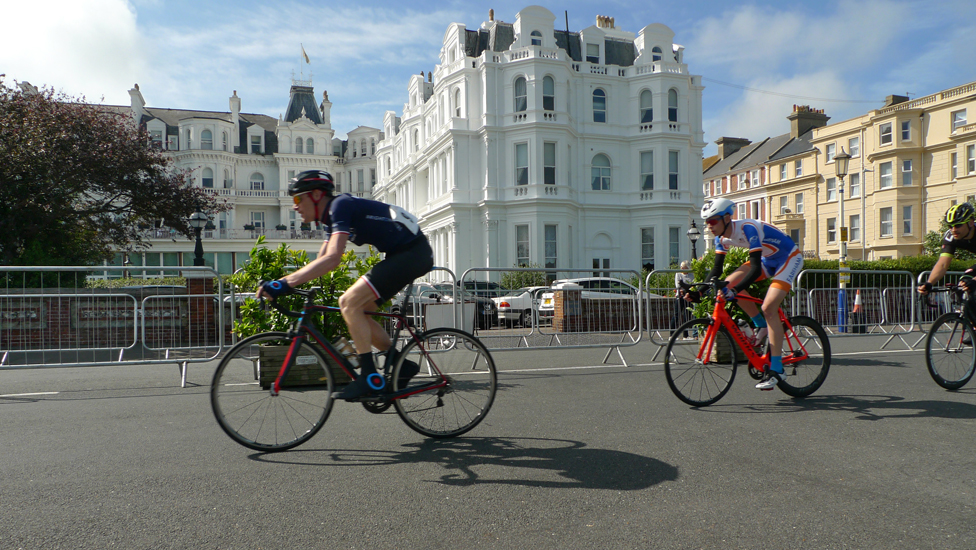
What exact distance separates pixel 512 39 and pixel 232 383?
3766 cm

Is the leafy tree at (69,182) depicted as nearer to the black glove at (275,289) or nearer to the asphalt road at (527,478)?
the asphalt road at (527,478)

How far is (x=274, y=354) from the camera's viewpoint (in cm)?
460

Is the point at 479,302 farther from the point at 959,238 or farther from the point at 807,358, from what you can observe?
the point at 959,238

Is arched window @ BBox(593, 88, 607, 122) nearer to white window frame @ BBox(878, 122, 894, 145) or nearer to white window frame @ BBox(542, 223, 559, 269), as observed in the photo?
white window frame @ BBox(542, 223, 559, 269)

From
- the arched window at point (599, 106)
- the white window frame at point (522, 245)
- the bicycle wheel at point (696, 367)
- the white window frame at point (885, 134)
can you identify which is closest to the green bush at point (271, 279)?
the bicycle wheel at point (696, 367)

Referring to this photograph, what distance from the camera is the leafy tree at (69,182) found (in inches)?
698

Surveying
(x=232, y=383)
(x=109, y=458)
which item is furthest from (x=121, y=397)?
(x=232, y=383)

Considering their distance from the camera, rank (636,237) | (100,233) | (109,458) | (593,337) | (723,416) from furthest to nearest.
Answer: (636,237) < (100,233) < (593,337) < (723,416) < (109,458)

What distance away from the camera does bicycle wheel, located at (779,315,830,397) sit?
6.20m

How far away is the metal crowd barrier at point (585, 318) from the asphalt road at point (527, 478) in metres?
3.05

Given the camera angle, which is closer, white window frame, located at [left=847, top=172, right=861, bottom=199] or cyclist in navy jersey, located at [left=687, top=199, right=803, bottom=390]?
cyclist in navy jersey, located at [left=687, top=199, right=803, bottom=390]

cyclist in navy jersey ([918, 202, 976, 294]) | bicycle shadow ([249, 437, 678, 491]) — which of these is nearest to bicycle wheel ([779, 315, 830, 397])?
cyclist in navy jersey ([918, 202, 976, 294])

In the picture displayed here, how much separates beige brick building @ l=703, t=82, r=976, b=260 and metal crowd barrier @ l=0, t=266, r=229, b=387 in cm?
4339

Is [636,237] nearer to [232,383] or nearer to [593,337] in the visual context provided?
[593,337]
